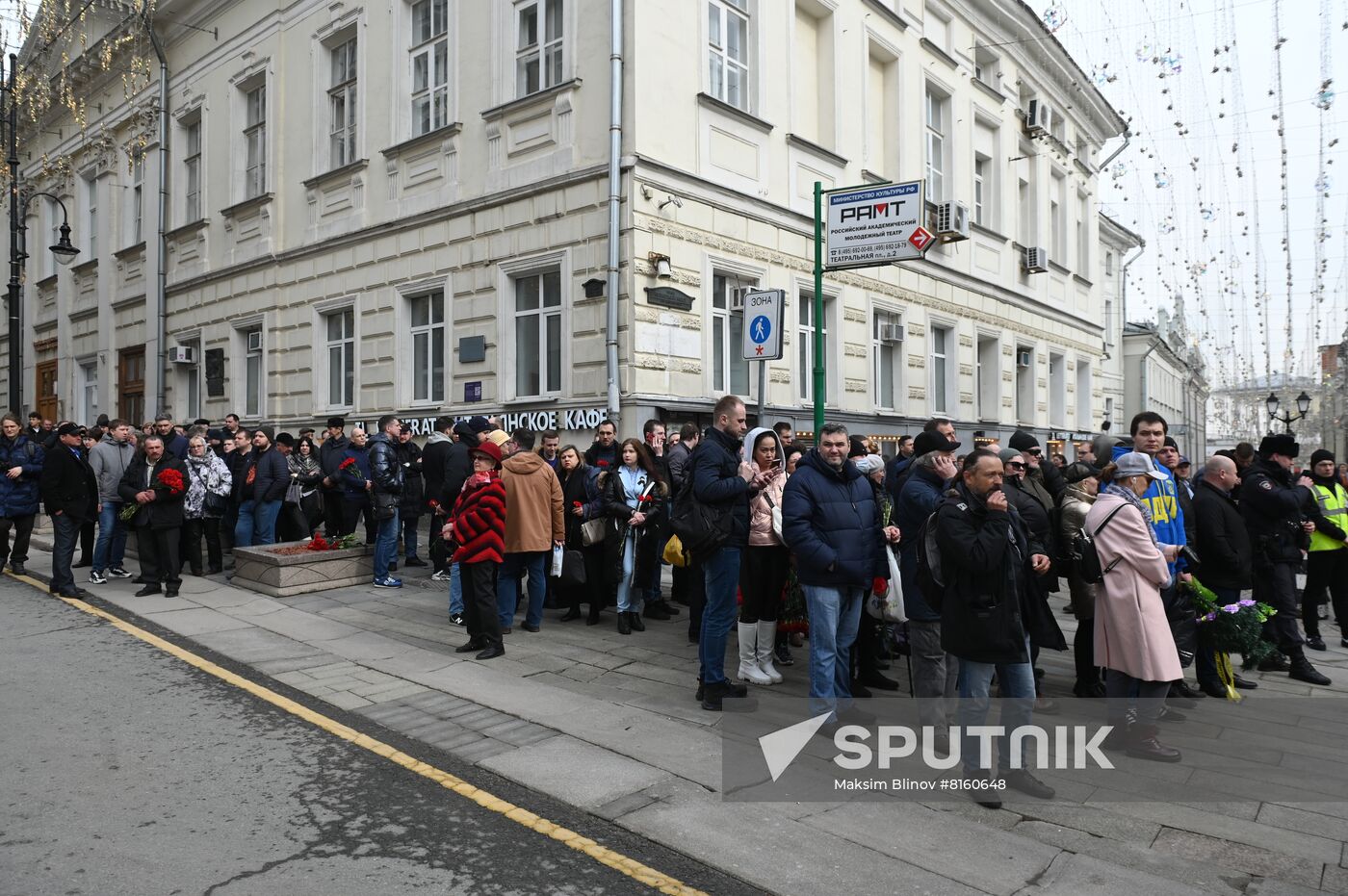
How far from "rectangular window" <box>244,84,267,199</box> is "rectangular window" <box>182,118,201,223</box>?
241 centimetres

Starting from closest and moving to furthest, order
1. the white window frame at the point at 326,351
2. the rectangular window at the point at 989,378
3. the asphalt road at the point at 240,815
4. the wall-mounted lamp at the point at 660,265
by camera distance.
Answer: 1. the asphalt road at the point at 240,815
2. the wall-mounted lamp at the point at 660,265
3. the white window frame at the point at 326,351
4. the rectangular window at the point at 989,378

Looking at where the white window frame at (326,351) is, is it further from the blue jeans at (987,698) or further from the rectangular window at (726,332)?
the blue jeans at (987,698)

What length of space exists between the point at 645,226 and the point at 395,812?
29.4 ft

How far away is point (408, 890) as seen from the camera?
3531 millimetres

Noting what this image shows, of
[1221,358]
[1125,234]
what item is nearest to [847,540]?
[1221,358]

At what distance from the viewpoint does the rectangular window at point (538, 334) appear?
12914 mm

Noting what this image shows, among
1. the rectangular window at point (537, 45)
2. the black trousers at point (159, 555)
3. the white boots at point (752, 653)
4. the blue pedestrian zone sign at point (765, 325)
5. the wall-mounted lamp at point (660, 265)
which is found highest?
the rectangular window at point (537, 45)

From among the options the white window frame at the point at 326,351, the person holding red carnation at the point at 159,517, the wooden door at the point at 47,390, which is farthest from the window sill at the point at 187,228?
the person holding red carnation at the point at 159,517

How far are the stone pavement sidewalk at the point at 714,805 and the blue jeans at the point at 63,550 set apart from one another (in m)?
2.97

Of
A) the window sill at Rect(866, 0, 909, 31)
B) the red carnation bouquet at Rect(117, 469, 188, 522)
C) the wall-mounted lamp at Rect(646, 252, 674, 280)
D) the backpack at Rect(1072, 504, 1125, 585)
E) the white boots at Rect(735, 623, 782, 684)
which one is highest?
the window sill at Rect(866, 0, 909, 31)

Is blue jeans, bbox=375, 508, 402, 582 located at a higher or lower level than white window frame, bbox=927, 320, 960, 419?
lower

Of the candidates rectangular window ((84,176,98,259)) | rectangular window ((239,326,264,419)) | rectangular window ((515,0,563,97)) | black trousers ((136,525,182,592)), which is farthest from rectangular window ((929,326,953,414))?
rectangular window ((84,176,98,259))

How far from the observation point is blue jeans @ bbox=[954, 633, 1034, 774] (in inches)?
178

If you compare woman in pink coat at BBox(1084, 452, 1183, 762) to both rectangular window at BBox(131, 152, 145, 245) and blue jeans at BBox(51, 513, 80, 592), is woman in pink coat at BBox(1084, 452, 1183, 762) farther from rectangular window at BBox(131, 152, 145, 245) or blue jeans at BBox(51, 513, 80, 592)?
rectangular window at BBox(131, 152, 145, 245)
